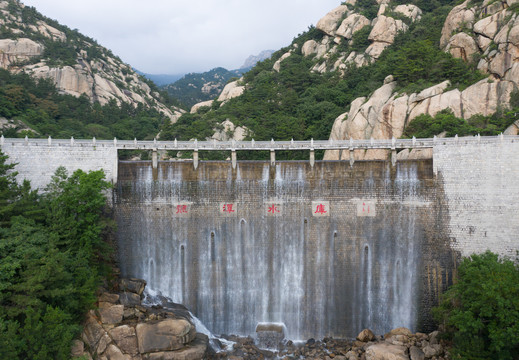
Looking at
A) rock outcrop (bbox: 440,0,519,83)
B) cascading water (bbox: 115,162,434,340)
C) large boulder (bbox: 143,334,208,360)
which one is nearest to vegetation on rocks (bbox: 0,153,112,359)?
cascading water (bbox: 115,162,434,340)

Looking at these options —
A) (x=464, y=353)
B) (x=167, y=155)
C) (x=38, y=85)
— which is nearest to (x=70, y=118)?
(x=38, y=85)

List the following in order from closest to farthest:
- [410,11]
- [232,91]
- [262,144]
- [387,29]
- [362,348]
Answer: [362,348] < [262,144] < [387,29] < [410,11] < [232,91]

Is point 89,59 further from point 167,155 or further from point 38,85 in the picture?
point 167,155

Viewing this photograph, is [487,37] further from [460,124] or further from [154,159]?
[154,159]

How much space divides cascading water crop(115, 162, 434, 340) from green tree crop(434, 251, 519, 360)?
6490 mm

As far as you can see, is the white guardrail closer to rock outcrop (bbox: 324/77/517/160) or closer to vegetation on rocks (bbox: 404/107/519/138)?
vegetation on rocks (bbox: 404/107/519/138)

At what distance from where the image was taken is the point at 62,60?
181 feet

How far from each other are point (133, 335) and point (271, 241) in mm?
11330

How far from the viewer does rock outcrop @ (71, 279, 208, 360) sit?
18.3 metres

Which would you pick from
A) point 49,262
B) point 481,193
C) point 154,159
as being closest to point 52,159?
point 154,159

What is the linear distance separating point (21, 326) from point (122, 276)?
8.66 metres

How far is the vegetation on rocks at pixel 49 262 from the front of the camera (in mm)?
14820

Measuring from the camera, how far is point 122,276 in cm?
2391

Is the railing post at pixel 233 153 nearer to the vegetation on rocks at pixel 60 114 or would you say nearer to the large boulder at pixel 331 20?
the vegetation on rocks at pixel 60 114
